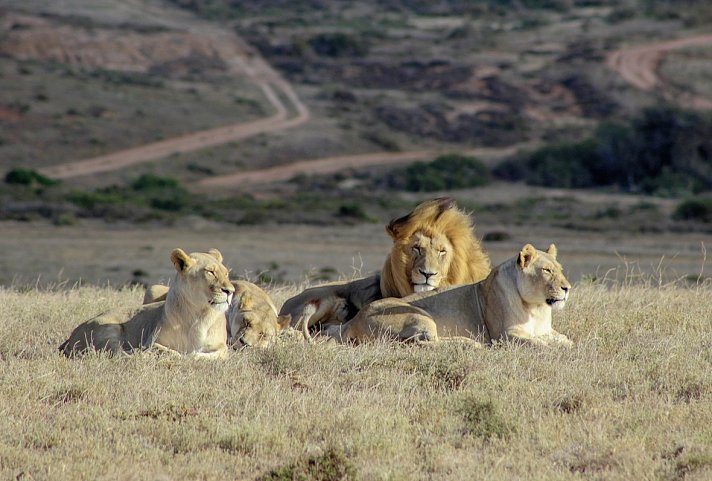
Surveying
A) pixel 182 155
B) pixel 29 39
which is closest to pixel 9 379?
pixel 182 155

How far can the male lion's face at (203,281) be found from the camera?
7668 mm

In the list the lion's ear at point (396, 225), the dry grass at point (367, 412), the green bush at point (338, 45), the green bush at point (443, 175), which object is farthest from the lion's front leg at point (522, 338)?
the green bush at point (338, 45)

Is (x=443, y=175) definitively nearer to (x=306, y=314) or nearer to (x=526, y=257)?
(x=306, y=314)

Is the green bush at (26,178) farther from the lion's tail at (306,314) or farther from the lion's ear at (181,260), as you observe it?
the lion's ear at (181,260)

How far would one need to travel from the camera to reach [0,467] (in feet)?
18.1

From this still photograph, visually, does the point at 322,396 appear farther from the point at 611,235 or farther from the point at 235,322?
the point at 611,235

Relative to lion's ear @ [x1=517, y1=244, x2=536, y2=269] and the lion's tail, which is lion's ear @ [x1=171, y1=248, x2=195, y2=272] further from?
lion's ear @ [x1=517, y1=244, x2=536, y2=269]

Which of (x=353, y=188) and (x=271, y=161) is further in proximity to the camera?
(x=271, y=161)

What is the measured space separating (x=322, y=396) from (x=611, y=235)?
68.7 feet

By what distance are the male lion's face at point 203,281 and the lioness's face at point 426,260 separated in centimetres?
170

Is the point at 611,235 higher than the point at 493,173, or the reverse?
the point at 611,235

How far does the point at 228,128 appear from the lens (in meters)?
51.7

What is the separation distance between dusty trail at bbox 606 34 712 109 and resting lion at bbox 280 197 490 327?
47575 mm

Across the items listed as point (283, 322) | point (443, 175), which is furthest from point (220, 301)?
point (443, 175)
